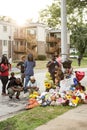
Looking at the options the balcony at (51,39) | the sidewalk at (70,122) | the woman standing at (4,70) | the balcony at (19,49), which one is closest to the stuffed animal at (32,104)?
the sidewalk at (70,122)

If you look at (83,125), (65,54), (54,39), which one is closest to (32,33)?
(54,39)

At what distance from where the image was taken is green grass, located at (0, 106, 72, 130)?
9.37 metres

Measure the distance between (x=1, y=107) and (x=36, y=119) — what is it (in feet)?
11.0

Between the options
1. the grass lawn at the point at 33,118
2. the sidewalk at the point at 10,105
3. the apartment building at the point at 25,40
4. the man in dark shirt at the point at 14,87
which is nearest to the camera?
the grass lawn at the point at 33,118

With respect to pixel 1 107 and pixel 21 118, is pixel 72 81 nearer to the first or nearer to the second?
pixel 1 107

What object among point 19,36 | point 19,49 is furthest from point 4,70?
point 19,36

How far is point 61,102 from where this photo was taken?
40.7 feet

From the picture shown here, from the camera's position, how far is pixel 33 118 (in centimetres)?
1020

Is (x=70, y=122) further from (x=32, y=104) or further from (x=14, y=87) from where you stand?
(x=14, y=87)

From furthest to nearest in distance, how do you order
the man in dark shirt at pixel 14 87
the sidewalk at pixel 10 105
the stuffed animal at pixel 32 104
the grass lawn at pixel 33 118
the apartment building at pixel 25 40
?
the apartment building at pixel 25 40 < the man in dark shirt at pixel 14 87 < the stuffed animal at pixel 32 104 < the sidewalk at pixel 10 105 < the grass lawn at pixel 33 118

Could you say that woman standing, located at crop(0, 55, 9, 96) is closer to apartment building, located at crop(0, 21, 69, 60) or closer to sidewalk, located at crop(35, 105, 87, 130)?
sidewalk, located at crop(35, 105, 87, 130)

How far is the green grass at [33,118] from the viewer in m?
9.37

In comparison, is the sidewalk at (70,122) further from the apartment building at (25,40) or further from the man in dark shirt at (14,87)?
the apartment building at (25,40)

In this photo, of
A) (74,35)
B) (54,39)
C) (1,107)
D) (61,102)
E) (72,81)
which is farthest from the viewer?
(54,39)
